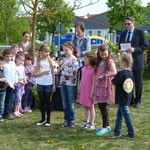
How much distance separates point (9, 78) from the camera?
19.8 ft

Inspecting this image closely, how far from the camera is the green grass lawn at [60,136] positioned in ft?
14.8

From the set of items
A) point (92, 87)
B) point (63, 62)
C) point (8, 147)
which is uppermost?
point (63, 62)

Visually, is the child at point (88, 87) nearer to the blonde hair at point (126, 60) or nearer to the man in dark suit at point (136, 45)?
the blonde hair at point (126, 60)

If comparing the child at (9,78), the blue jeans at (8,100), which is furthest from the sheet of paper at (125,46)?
the blue jeans at (8,100)

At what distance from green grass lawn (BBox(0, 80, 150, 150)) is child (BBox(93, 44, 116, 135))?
0.48 meters

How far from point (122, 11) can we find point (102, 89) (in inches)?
869

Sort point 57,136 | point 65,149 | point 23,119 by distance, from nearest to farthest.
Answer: point 65,149 → point 57,136 → point 23,119

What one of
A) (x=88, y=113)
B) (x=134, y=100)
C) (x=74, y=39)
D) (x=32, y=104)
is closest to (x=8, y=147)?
(x=88, y=113)

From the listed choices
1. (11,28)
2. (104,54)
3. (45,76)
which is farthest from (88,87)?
(11,28)

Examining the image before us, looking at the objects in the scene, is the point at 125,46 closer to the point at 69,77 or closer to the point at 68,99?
the point at 69,77

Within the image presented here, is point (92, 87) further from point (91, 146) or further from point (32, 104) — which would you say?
point (32, 104)

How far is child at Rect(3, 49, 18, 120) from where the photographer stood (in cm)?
602

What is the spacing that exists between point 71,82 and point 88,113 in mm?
721

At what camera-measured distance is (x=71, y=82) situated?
18.1 feet
